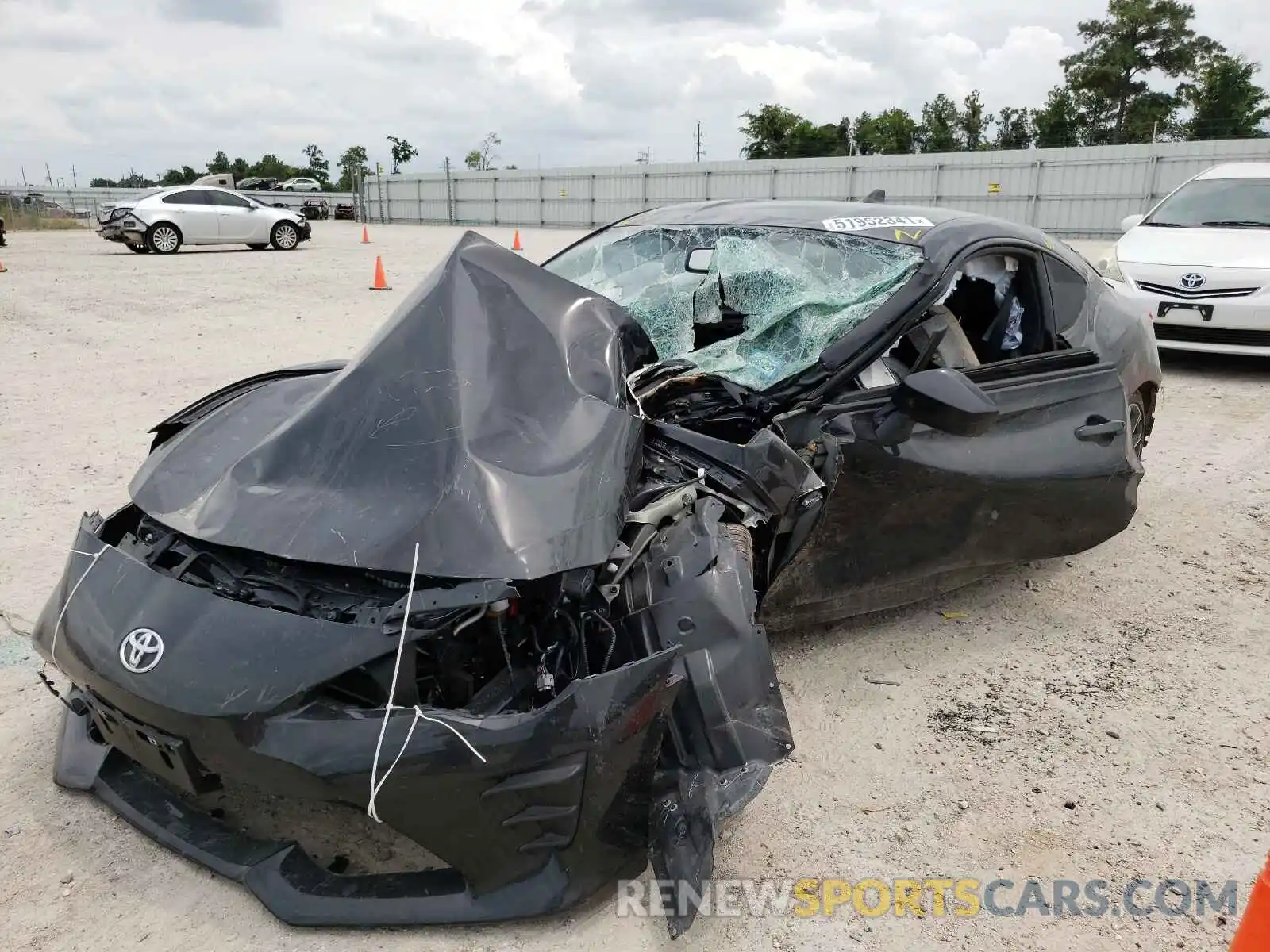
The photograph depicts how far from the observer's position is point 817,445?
9.72ft

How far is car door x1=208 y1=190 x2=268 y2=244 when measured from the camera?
1897cm

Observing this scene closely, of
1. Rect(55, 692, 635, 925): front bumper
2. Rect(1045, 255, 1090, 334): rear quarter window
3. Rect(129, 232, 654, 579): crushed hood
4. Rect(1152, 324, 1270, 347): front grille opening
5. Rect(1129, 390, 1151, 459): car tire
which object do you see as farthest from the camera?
Rect(1152, 324, 1270, 347): front grille opening

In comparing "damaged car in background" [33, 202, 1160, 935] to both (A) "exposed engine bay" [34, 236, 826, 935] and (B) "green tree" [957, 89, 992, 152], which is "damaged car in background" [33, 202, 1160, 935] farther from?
(B) "green tree" [957, 89, 992, 152]

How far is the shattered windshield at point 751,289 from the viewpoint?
3268 mm

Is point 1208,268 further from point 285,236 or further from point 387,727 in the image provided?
point 285,236

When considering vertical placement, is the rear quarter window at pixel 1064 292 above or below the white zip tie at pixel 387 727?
above

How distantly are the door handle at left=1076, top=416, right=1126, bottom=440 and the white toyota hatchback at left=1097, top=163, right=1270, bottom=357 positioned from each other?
13.5 feet

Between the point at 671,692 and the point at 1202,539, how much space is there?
11.9 ft

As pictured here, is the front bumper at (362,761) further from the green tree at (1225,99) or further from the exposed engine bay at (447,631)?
the green tree at (1225,99)

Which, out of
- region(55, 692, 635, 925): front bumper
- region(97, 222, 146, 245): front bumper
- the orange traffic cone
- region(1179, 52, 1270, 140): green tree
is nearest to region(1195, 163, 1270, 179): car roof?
the orange traffic cone

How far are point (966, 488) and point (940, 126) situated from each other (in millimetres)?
47960

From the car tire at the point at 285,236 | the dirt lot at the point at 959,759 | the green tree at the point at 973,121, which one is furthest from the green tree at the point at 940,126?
the dirt lot at the point at 959,759

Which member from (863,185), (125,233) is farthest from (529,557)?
(863,185)

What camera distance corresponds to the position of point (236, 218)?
19.2 m
